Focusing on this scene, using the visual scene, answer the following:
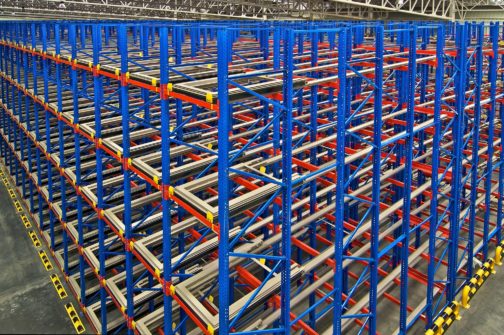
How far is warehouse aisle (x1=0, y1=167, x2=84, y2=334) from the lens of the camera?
1041cm

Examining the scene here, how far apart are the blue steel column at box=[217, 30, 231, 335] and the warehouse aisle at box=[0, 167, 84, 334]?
6228mm

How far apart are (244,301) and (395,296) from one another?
582 cm

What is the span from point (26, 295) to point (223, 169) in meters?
8.70

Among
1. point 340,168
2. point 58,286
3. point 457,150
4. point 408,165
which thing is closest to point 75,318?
point 58,286

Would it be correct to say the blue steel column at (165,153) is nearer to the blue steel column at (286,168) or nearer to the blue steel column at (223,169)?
the blue steel column at (223,169)

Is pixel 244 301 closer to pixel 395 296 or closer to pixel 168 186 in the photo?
pixel 168 186

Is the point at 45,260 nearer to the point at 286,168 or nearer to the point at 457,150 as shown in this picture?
the point at 286,168

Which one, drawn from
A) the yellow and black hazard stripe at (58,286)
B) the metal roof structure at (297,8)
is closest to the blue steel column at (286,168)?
the yellow and black hazard stripe at (58,286)

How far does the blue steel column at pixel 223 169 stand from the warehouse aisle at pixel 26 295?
6228 mm

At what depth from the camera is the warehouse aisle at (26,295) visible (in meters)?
10.4

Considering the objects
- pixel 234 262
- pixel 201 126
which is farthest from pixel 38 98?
pixel 234 262

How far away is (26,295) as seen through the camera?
11375 millimetres

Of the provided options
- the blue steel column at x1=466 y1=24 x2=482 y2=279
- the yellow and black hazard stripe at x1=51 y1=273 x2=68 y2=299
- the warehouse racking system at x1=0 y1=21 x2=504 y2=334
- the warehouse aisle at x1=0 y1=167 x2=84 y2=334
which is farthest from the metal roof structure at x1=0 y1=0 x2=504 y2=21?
the yellow and black hazard stripe at x1=51 y1=273 x2=68 y2=299

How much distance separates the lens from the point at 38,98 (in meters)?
13.2
